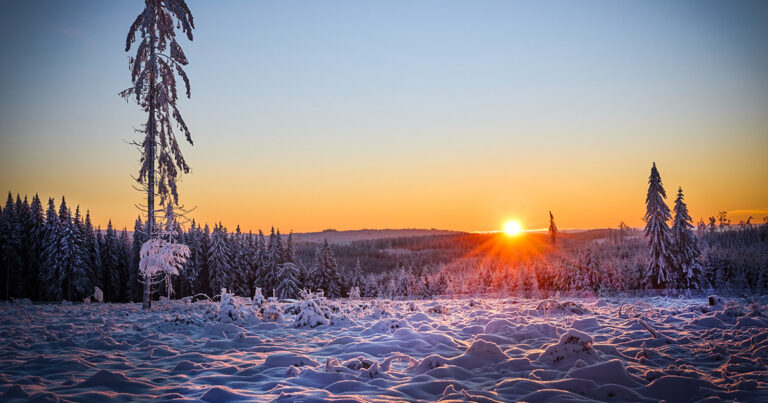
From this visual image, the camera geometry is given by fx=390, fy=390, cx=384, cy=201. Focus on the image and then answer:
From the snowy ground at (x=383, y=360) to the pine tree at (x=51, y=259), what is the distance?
4322 centimetres

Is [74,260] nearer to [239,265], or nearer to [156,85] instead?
[239,265]

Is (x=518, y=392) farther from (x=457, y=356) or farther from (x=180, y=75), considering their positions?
(x=180, y=75)

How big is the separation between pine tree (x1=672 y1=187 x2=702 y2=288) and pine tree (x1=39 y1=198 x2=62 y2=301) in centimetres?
6435

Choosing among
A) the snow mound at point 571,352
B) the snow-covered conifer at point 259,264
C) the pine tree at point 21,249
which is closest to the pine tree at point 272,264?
the snow-covered conifer at point 259,264

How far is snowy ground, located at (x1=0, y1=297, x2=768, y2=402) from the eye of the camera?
4.84m

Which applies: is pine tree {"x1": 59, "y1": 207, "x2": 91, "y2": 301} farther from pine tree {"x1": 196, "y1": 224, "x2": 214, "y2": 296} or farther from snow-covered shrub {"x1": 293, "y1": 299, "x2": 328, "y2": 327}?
snow-covered shrub {"x1": 293, "y1": 299, "x2": 328, "y2": 327}

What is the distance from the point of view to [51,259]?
142 feet

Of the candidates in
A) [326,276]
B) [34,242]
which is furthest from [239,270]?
[34,242]

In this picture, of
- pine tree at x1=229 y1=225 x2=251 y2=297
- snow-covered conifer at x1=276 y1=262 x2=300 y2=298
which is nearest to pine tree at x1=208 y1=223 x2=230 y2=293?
pine tree at x1=229 y1=225 x2=251 y2=297

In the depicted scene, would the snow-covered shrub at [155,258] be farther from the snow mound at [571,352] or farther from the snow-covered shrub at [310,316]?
the snow mound at [571,352]

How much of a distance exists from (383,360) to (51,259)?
52.4 meters

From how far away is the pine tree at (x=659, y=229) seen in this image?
37062mm

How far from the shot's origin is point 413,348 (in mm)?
7516

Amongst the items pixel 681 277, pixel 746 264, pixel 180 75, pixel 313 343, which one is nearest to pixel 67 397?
pixel 313 343
